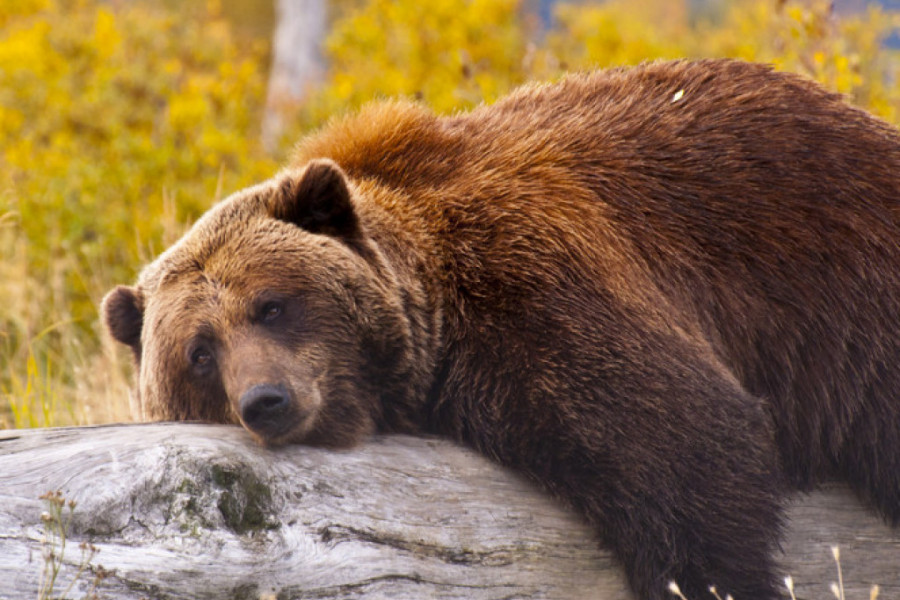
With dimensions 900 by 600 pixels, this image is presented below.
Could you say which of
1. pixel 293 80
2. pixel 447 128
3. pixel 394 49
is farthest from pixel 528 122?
pixel 293 80

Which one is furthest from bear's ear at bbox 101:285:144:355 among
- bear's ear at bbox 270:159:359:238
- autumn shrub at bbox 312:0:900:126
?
autumn shrub at bbox 312:0:900:126

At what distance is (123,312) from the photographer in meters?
4.38

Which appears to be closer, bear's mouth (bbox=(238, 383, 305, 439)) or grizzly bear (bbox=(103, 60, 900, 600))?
bear's mouth (bbox=(238, 383, 305, 439))

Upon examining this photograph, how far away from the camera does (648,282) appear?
4.11m

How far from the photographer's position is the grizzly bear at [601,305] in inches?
149

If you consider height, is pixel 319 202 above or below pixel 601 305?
above

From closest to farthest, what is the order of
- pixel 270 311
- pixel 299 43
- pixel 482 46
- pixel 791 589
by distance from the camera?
pixel 791 589 → pixel 270 311 → pixel 482 46 → pixel 299 43

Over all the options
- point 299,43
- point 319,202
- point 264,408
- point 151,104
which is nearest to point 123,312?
point 319,202

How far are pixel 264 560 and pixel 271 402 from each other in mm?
533

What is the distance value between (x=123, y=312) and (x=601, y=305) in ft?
6.25

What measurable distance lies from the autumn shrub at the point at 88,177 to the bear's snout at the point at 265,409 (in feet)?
6.97

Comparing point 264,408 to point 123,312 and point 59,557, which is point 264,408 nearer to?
point 59,557

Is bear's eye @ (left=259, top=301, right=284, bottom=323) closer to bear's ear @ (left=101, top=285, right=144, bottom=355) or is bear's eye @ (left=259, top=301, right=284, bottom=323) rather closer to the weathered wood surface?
the weathered wood surface

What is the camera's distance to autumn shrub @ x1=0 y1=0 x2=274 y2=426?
21.7ft
